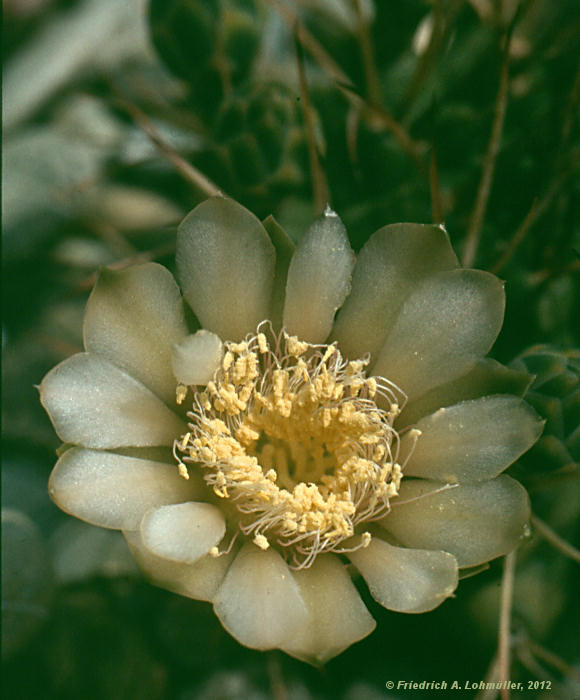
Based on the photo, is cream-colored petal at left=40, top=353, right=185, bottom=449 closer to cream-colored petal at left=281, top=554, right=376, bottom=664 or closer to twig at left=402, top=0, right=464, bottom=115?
cream-colored petal at left=281, top=554, right=376, bottom=664

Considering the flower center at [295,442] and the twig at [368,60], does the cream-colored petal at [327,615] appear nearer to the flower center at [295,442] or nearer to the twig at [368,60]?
the flower center at [295,442]

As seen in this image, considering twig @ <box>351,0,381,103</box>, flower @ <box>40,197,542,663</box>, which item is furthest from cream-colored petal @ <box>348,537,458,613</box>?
twig @ <box>351,0,381,103</box>

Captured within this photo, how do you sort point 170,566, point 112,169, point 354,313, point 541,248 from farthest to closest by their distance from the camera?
point 112,169 → point 541,248 → point 354,313 → point 170,566

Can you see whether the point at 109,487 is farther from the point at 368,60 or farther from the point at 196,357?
the point at 368,60

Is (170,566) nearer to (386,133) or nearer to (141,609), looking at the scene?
(141,609)

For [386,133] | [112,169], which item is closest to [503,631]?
[386,133]

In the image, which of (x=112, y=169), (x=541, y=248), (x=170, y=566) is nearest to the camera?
(x=170, y=566)
